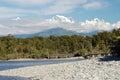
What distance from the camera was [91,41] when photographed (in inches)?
7210

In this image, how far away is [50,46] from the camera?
185m

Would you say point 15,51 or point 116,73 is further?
point 15,51

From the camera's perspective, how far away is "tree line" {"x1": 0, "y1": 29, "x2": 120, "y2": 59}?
16600 centimetres

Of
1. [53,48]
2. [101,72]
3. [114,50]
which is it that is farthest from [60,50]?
[101,72]

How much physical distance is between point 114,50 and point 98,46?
98.8 metres

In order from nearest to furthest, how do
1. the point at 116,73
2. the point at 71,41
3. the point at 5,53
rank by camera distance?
the point at 116,73 → the point at 5,53 → the point at 71,41

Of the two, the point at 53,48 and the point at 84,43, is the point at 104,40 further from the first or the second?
the point at 53,48

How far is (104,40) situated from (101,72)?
135 metres

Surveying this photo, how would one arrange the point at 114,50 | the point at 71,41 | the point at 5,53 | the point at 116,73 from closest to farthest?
the point at 116,73 < the point at 114,50 < the point at 5,53 < the point at 71,41

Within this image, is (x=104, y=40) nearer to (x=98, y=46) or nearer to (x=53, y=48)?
(x=98, y=46)

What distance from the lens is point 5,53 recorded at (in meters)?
169

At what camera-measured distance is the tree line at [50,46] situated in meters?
166

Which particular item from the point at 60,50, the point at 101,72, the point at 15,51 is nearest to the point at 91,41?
the point at 60,50

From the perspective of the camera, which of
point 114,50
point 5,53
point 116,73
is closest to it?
point 116,73
